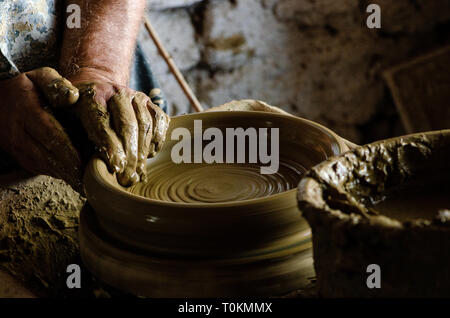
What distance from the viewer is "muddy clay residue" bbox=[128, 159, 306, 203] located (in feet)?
3.30

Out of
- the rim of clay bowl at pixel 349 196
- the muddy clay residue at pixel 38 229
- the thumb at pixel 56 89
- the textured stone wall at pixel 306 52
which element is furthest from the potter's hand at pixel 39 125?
the textured stone wall at pixel 306 52

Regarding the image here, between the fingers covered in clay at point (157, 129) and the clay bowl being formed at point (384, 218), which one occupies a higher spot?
the fingers covered in clay at point (157, 129)

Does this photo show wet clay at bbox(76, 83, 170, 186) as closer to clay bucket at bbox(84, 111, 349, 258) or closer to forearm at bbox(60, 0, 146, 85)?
clay bucket at bbox(84, 111, 349, 258)

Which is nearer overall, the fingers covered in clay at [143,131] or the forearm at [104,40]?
the fingers covered in clay at [143,131]

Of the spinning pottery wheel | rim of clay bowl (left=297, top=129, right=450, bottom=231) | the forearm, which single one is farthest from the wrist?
rim of clay bowl (left=297, top=129, right=450, bottom=231)

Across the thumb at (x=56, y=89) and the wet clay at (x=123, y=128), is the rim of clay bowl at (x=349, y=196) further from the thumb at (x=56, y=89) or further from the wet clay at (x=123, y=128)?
the thumb at (x=56, y=89)

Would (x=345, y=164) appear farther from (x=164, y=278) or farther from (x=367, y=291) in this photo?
(x=164, y=278)

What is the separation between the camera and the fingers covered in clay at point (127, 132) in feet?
3.33

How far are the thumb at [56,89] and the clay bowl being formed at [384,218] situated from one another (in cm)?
58

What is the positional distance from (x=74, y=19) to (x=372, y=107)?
2034mm

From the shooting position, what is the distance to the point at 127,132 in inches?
40.6

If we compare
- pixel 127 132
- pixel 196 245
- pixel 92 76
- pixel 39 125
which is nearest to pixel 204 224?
pixel 196 245

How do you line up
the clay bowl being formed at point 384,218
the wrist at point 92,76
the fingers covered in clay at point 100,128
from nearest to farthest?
the clay bowl being formed at point 384,218
the fingers covered in clay at point 100,128
the wrist at point 92,76

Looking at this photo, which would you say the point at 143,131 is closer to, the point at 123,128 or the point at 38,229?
the point at 123,128
